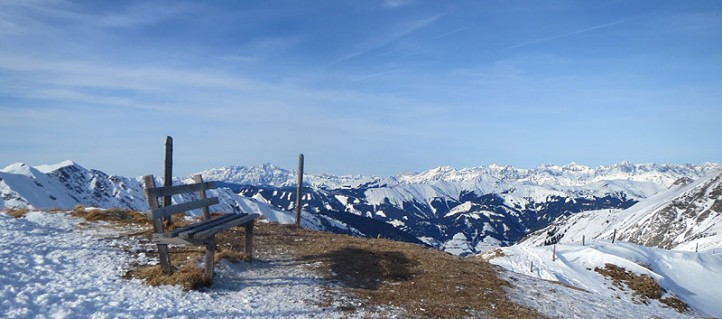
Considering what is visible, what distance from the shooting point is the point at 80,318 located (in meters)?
9.41

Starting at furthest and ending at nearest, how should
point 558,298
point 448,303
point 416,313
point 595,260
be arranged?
point 595,260 → point 558,298 → point 448,303 → point 416,313

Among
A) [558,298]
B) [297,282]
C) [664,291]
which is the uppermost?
[297,282]

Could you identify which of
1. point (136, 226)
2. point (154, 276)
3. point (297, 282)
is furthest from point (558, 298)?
point (136, 226)

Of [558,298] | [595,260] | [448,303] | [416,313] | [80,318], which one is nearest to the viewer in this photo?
[80,318]

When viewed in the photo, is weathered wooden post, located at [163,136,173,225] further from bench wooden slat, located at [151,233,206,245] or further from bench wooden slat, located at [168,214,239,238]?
bench wooden slat, located at [151,233,206,245]

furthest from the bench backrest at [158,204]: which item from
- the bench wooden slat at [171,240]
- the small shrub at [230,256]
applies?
the small shrub at [230,256]

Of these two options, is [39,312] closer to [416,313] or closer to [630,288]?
[416,313]

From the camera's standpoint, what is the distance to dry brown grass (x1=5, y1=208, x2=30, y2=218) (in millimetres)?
18953

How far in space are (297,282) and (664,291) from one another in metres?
28.1

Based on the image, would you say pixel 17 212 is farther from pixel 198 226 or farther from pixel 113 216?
pixel 198 226

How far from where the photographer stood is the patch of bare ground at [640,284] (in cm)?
2733

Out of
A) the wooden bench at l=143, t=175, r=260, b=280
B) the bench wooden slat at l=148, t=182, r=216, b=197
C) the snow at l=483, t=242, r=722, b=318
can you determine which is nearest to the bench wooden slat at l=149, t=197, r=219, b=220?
the wooden bench at l=143, t=175, r=260, b=280

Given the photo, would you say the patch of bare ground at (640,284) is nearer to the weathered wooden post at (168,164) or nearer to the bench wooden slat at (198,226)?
the bench wooden slat at (198,226)

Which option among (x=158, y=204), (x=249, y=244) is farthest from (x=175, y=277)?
(x=249, y=244)
